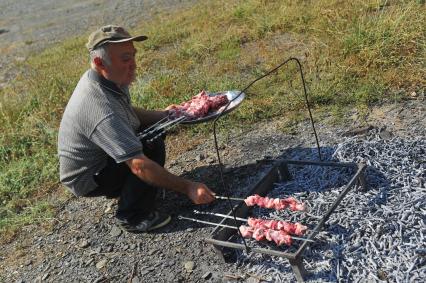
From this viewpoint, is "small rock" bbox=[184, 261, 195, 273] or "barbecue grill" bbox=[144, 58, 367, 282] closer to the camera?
"barbecue grill" bbox=[144, 58, 367, 282]

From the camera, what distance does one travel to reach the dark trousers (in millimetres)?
4406

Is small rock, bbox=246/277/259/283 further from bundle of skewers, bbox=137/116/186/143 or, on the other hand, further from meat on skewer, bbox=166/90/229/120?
meat on skewer, bbox=166/90/229/120

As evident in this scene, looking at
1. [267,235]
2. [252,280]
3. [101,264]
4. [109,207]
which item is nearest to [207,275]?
[252,280]

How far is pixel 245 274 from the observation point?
371 centimetres

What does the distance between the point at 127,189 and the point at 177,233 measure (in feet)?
1.85

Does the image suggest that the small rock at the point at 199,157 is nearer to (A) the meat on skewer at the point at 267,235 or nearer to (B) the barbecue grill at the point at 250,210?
(B) the barbecue grill at the point at 250,210

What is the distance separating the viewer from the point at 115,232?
15.6 ft

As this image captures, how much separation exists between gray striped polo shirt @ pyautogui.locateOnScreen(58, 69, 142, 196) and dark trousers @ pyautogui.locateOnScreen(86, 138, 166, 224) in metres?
0.08

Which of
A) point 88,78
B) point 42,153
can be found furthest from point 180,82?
point 88,78

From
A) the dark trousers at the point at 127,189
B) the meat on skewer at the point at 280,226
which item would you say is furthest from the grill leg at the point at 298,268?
the dark trousers at the point at 127,189

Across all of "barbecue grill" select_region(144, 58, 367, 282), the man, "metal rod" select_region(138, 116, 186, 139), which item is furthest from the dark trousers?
"barbecue grill" select_region(144, 58, 367, 282)

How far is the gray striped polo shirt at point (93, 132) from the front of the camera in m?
3.99

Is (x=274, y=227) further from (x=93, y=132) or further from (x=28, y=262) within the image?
(x=28, y=262)

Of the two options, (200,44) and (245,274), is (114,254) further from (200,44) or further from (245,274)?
(200,44)
